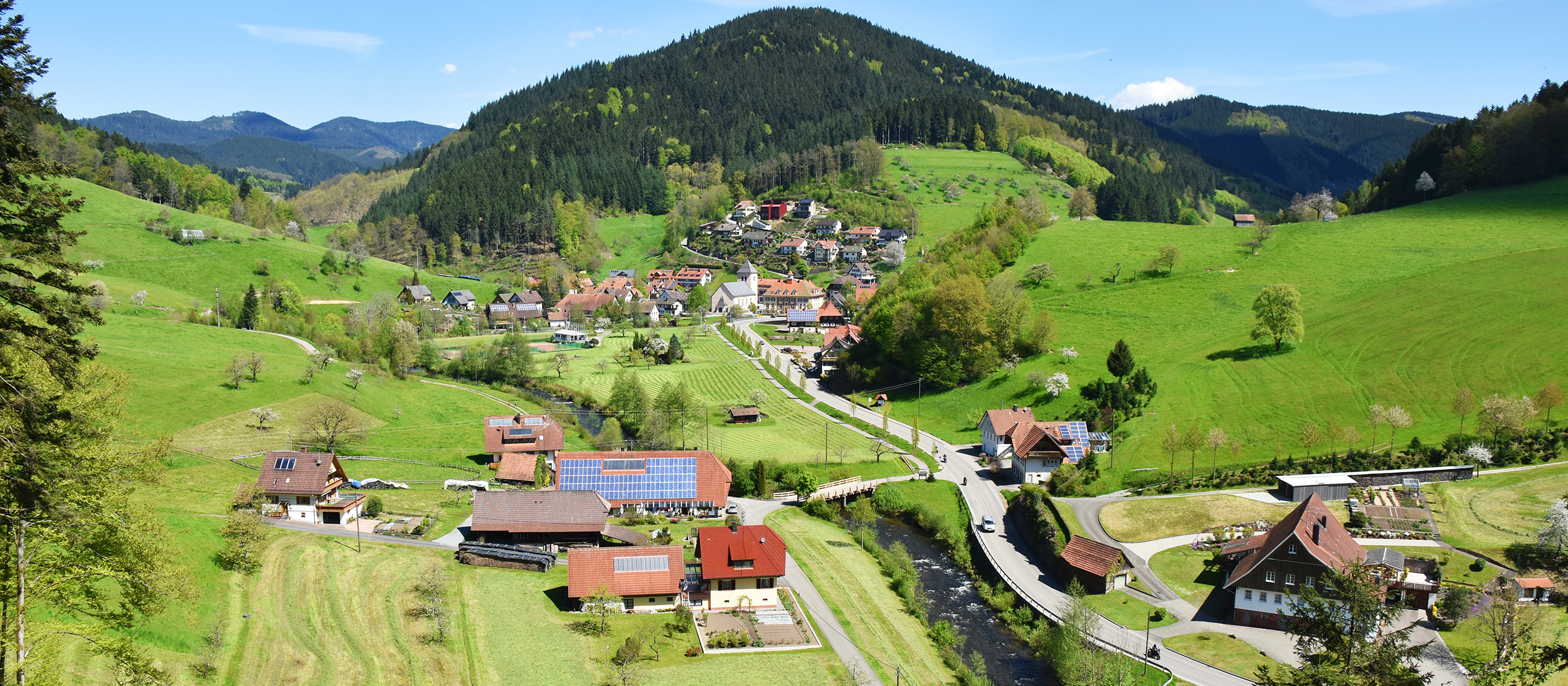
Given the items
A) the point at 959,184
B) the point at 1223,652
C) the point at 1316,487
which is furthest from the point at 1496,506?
the point at 959,184

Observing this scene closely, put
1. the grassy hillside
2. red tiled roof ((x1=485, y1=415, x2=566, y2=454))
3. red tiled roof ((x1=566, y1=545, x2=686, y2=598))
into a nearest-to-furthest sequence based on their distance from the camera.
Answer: red tiled roof ((x1=566, y1=545, x2=686, y2=598)), red tiled roof ((x1=485, y1=415, x2=566, y2=454)), the grassy hillside

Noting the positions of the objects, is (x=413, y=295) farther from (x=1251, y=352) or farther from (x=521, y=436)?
(x=1251, y=352)

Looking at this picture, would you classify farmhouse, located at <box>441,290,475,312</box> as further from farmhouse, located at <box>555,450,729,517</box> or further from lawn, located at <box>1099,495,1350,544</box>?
lawn, located at <box>1099,495,1350,544</box>

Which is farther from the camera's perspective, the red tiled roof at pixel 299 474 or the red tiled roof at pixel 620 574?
the red tiled roof at pixel 299 474

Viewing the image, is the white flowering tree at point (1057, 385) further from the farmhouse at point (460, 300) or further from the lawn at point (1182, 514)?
the farmhouse at point (460, 300)

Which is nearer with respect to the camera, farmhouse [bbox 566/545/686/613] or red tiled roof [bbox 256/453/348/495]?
farmhouse [bbox 566/545/686/613]

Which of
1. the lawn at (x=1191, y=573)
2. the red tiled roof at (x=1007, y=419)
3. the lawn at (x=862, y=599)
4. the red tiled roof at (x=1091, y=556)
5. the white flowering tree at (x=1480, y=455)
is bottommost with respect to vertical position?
the lawn at (x=862, y=599)

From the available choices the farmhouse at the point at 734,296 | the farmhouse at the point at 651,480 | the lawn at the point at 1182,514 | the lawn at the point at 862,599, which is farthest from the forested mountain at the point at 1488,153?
the farmhouse at the point at 651,480

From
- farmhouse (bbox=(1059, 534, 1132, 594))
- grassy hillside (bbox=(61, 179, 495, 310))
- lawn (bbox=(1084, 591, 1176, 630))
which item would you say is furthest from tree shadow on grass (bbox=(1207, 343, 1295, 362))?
grassy hillside (bbox=(61, 179, 495, 310))
